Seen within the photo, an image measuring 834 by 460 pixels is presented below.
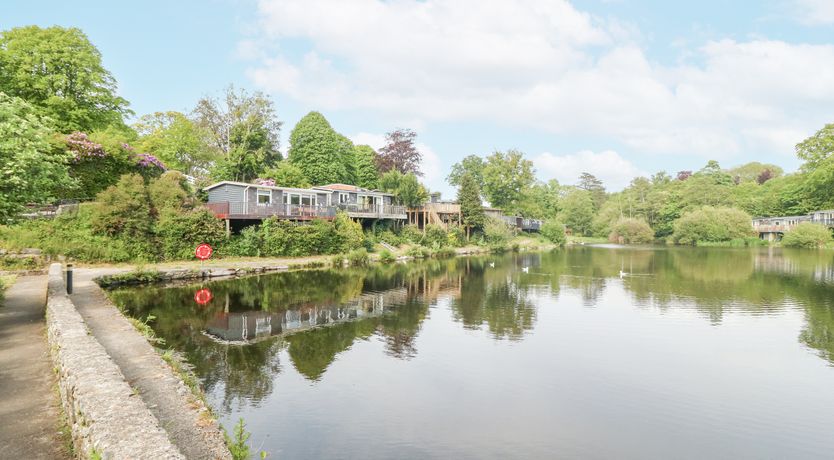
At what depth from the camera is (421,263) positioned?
39625 mm

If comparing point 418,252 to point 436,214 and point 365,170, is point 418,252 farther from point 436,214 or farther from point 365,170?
point 365,170

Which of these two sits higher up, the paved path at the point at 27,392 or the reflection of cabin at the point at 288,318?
the paved path at the point at 27,392

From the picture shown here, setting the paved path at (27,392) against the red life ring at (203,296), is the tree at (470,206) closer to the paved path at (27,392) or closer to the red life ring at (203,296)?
the red life ring at (203,296)

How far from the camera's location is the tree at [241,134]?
153ft

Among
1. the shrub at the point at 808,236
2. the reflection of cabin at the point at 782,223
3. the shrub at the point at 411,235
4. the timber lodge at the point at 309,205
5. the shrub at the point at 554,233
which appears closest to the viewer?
the timber lodge at the point at 309,205

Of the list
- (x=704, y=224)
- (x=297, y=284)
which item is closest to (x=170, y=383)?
(x=297, y=284)

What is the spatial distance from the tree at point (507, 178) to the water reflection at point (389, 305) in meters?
35.8

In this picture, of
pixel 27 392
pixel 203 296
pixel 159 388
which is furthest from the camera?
pixel 203 296

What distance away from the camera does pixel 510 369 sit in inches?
484

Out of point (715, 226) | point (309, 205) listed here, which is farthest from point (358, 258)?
point (715, 226)

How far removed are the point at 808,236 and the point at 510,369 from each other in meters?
73.2

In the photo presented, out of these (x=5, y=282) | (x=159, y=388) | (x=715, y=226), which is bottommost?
(x=159, y=388)

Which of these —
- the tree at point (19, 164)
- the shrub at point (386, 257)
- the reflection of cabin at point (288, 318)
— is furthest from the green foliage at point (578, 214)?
the tree at point (19, 164)

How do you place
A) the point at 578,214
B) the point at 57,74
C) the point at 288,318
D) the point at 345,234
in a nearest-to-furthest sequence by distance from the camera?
the point at 288,318 → the point at 57,74 → the point at 345,234 → the point at 578,214
